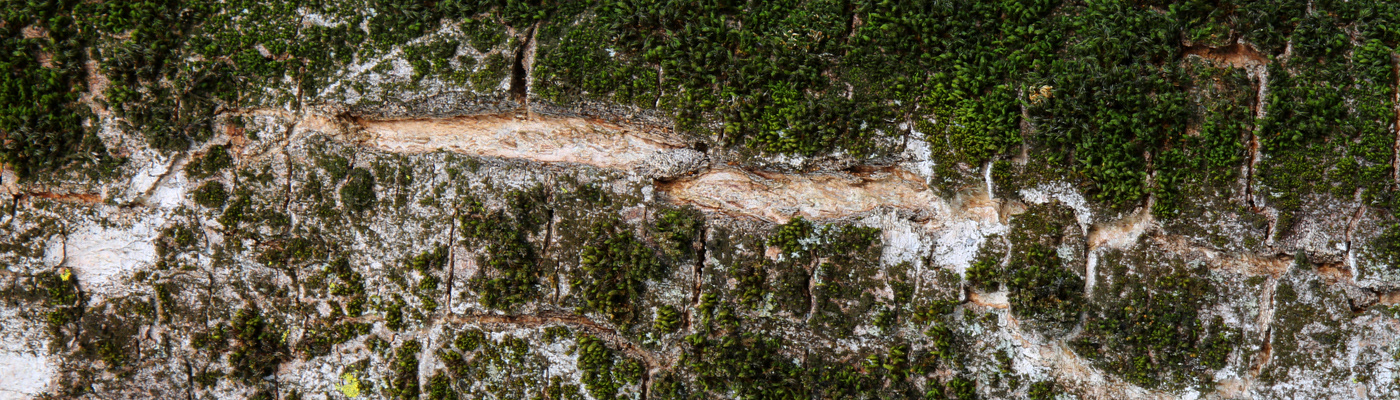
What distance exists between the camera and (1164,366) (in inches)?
166

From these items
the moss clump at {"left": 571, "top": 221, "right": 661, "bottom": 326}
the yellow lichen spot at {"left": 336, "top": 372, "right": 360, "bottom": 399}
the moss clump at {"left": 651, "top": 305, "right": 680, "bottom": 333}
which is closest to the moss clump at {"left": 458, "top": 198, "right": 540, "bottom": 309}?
the moss clump at {"left": 571, "top": 221, "right": 661, "bottom": 326}

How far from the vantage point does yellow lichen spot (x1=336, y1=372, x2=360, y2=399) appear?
15.4 ft

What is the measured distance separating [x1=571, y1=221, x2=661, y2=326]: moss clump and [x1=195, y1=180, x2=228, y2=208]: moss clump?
2.34 meters

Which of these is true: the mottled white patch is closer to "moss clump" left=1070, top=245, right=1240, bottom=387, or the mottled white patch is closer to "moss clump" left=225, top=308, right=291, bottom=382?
"moss clump" left=225, top=308, right=291, bottom=382

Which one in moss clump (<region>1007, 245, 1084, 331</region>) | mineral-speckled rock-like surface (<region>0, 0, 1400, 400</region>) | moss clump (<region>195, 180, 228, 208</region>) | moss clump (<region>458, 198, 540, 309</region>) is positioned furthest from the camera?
moss clump (<region>195, 180, 228, 208</region>)

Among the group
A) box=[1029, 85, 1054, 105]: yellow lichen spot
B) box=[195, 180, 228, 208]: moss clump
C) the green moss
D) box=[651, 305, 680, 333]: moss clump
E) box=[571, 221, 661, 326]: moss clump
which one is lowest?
the green moss

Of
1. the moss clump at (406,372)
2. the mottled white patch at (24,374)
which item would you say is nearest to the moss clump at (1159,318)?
the moss clump at (406,372)

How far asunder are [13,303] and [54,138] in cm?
115

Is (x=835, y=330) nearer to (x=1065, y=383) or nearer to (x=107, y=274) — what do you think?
(x=1065, y=383)

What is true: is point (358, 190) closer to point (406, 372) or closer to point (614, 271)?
point (406, 372)

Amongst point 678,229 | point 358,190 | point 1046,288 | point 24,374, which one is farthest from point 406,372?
point 1046,288

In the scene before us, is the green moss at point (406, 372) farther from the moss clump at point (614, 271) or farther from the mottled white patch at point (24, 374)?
the mottled white patch at point (24, 374)

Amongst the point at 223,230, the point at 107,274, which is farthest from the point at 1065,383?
the point at 107,274

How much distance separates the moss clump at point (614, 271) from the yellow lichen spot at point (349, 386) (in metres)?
1.63
